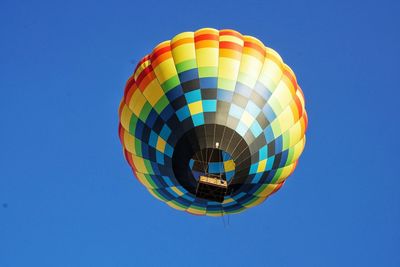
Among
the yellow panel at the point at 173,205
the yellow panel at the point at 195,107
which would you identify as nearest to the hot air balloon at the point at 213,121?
the yellow panel at the point at 195,107

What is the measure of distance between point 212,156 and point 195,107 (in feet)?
4.25

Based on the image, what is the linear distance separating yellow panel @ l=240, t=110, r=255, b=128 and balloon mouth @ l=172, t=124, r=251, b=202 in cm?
39

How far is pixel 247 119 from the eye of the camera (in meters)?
16.8

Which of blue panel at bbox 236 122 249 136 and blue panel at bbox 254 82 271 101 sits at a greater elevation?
blue panel at bbox 254 82 271 101

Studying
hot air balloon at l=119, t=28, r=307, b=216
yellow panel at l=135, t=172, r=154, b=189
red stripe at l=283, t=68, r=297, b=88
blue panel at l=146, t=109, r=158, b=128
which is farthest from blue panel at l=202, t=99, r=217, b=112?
yellow panel at l=135, t=172, r=154, b=189

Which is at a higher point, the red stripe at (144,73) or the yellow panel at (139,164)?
the red stripe at (144,73)

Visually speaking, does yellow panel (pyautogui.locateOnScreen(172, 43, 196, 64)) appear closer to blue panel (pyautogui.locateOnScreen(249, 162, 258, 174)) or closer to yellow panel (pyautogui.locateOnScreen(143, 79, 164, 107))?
yellow panel (pyautogui.locateOnScreen(143, 79, 164, 107))

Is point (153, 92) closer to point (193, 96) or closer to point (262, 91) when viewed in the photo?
point (193, 96)

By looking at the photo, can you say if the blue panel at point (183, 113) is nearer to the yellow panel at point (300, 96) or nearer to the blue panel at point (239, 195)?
the blue panel at point (239, 195)

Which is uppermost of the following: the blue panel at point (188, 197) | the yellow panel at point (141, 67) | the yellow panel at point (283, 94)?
the yellow panel at point (141, 67)

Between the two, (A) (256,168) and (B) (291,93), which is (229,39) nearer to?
(B) (291,93)

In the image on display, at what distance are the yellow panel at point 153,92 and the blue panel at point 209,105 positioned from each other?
1198mm

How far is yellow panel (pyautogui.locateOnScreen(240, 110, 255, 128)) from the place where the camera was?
16703 millimetres

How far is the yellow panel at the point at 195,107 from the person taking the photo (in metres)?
16.7
